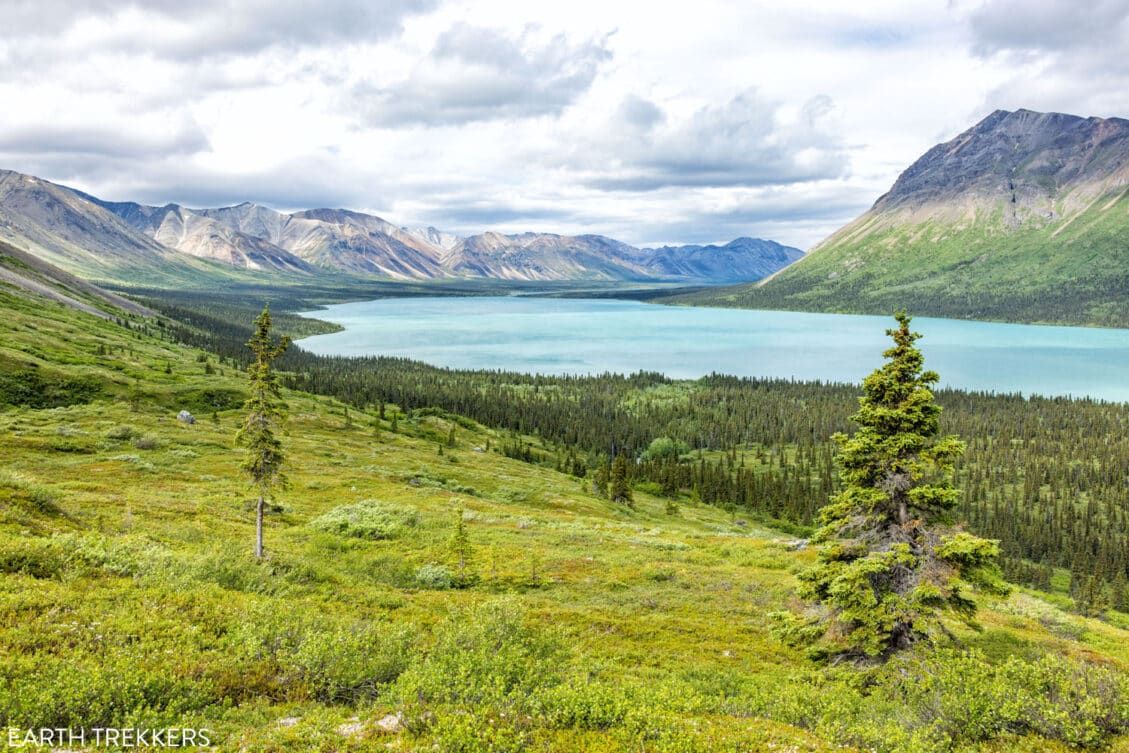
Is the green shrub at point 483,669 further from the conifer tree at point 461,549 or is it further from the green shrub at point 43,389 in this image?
the green shrub at point 43,389

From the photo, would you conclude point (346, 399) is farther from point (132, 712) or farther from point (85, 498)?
point (132, 712)

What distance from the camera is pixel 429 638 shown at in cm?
2302

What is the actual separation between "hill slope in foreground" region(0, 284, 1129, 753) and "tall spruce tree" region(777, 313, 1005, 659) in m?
1.87

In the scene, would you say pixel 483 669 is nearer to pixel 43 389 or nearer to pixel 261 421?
pixel 261 421

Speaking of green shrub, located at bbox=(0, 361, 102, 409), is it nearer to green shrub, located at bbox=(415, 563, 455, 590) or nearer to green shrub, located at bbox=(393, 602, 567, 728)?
green shrub, located at bbox=(415, 563, 455, 590)

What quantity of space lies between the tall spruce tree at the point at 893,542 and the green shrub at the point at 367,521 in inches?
1276

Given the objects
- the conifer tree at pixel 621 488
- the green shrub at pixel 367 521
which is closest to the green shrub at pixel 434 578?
the green shrub at pixel 367 521

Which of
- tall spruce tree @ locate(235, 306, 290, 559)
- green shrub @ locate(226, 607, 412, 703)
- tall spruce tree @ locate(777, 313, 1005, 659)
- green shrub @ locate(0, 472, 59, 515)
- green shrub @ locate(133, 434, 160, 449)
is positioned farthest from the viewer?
green shrub @ locate(133, 434, 160, 449)

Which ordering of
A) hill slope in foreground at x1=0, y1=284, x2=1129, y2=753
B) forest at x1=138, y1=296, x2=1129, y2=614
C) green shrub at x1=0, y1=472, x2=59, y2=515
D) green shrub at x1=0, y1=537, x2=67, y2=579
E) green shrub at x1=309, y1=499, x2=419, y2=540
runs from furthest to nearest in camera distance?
forest at x1=138, y1=296, x2=1129, y2=614 < green shrub at x1=309, y1=499, x2=419, y2=540 < green shrub at x1=0, y1=472, x2=59, y2=515 < green shrub at x1=0, y1=537, x2=67, y2=579 < hill slope in foreground at x1=0, y1=284, x2=1129, y2=753

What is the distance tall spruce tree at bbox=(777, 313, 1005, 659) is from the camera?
22.1m

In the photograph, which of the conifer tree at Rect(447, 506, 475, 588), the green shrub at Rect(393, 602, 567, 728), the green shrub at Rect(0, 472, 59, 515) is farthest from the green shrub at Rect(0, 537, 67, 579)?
the conifer tree at Rect(447, 506, 475, 588)

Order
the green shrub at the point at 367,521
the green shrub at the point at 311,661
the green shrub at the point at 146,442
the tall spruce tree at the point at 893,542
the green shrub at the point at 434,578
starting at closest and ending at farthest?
the green shrub at the point at 311,661 → the tall spruce tree at the point at 893,542 → the green shrub at the point at 434,578 → the green shrub at the point at 367,521 → the green shrub at the point at 146,442

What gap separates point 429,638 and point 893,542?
19350 mm

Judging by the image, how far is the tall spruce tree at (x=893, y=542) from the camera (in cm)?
2212
